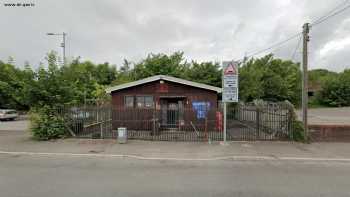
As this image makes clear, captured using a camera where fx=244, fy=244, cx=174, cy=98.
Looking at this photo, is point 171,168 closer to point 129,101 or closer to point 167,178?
point 167,178

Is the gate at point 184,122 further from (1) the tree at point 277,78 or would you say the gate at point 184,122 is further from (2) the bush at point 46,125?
(1) the tree at point 277,78

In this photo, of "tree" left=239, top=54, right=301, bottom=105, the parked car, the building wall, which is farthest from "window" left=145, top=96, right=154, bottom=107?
"tree" left=239, top=54, right=301, bottom=105

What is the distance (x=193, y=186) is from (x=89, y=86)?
3665cm

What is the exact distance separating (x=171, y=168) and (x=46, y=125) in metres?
Answer: 8.20

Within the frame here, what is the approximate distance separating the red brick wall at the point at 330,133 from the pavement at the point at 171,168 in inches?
26.1

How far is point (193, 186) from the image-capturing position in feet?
18.8

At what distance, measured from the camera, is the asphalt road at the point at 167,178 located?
5.37m

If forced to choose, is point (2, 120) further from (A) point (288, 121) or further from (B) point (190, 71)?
(A) point (288, 121)

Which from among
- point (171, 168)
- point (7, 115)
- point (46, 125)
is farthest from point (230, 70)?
point (7, 115)

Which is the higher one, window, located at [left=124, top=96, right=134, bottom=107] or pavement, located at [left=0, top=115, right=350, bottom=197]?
window, located at [left=124, top=96, right=134, bottom=107]

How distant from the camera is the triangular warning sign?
11211mm

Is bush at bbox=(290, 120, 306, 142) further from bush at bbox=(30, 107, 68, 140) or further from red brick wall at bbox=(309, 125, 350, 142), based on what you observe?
bush at bbox=(30, 107, 68, 140)

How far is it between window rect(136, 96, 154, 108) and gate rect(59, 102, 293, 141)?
3.14 feet

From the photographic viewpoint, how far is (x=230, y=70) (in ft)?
36.9
